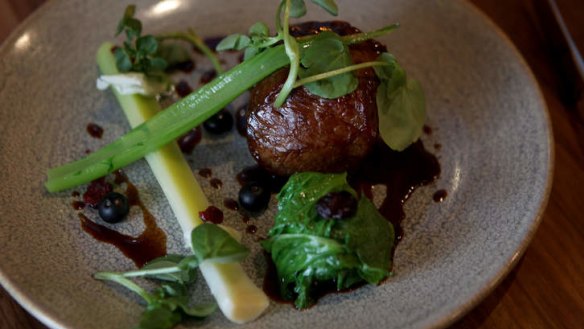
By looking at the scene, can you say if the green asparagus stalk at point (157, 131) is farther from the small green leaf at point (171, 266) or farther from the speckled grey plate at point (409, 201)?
the small green leaf at point (171, 266)

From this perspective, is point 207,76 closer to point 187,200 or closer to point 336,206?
point 187,200

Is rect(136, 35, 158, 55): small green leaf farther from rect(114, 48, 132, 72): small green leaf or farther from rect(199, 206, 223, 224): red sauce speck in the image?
rect(199, 206, 223, 224): red sauce speck

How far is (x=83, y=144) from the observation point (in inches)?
89.1

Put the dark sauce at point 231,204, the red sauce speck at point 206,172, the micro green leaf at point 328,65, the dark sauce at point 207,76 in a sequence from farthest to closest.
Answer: the dark sauce at point 207,76
the red sauce speck at point 206,172
the dark sauce at point 231,204
the micro green leaf at point 328,65

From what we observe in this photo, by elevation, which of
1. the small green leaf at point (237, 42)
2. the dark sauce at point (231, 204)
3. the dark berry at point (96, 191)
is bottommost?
the dark sauce at point (231, 204)

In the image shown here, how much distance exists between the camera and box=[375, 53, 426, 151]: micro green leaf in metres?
2.04

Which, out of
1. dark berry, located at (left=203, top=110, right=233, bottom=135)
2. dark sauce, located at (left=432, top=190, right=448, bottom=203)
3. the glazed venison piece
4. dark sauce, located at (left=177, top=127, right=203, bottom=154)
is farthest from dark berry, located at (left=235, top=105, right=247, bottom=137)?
dark sauce, located at (left=432, top=190, right=448, bottom=203)

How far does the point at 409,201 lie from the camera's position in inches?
84.4

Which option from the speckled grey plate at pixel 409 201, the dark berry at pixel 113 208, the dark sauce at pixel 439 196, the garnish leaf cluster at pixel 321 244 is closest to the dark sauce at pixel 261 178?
the speckled grey plate at pixel 409 201

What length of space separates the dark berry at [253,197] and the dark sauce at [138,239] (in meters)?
0.29

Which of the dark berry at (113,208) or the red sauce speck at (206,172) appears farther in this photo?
the red sauce speck at (206,172)

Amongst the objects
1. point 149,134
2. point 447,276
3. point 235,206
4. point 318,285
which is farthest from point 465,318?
point 149,134

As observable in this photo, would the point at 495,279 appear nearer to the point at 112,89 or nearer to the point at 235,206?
the point at 235,206

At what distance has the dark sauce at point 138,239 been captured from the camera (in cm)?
195
